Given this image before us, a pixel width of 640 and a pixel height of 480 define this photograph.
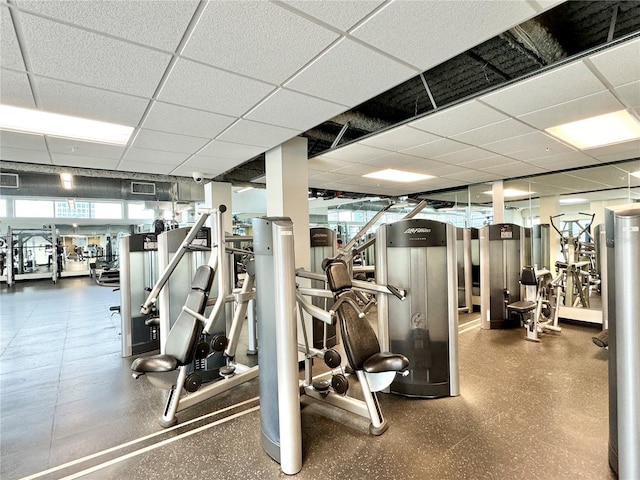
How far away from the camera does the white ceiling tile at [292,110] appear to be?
2.41m

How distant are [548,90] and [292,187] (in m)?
2.45

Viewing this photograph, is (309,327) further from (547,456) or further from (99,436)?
(547,456)

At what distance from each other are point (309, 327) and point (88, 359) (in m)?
2.81

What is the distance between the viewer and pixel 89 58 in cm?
180

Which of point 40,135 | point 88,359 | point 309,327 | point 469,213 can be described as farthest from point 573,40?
point 88,359

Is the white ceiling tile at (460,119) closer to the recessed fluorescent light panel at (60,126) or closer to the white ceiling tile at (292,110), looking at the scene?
the white ceiling tile at (292,110)

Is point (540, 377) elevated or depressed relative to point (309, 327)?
depressed

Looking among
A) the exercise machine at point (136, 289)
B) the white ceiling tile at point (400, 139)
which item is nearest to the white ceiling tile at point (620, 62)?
the white ceiling tile at point (400, 139)

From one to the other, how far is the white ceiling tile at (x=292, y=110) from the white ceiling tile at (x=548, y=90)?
1.24m

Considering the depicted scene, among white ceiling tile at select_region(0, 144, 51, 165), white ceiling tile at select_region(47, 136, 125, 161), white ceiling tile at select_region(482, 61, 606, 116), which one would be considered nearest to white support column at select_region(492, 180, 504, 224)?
white ceiling tile at select_region(482, 61, 606, 116)

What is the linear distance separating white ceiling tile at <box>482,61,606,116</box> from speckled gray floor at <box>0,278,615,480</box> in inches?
97.1

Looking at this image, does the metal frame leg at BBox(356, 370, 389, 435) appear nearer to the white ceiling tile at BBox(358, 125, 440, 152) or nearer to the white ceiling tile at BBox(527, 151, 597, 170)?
the white ceiling tile at BBox(358, 125, 440, 152)

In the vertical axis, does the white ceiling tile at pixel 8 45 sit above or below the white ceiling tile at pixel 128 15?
below

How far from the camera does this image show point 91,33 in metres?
1.59
